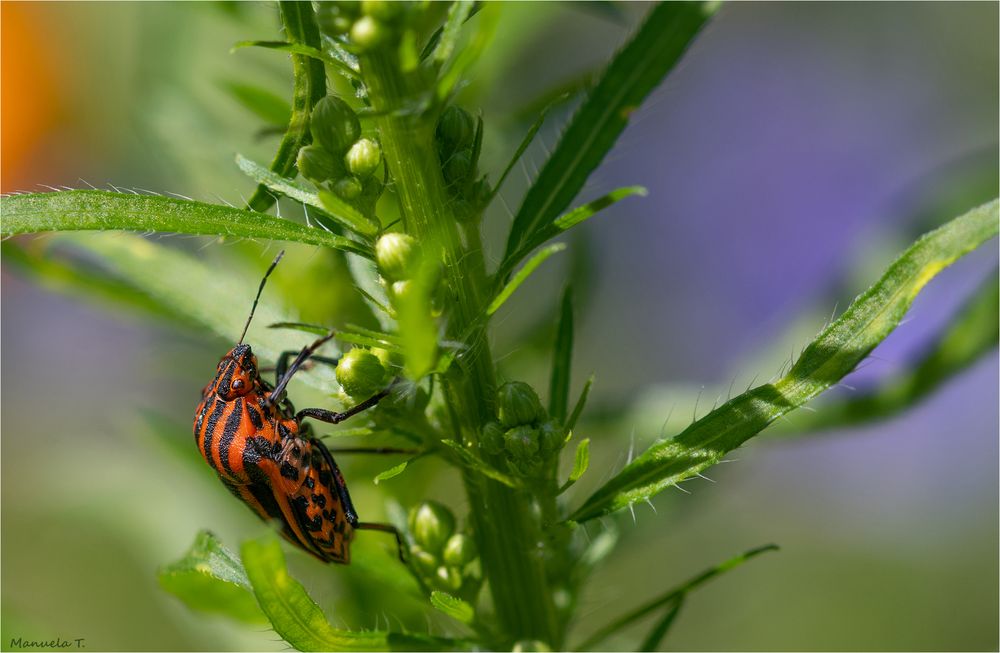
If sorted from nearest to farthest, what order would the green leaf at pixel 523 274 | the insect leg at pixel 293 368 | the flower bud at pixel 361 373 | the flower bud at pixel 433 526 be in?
the green leaf at pixel 523 274 < the flower bud at pixel 361 373 < the flower bud at pixel 433 526 < the insect leg at pixel 293 368

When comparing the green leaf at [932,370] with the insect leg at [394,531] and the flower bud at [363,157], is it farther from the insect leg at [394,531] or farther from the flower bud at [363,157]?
the flower bud at [363,157]

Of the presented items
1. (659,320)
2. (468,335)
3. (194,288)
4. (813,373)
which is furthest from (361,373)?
(659,320)

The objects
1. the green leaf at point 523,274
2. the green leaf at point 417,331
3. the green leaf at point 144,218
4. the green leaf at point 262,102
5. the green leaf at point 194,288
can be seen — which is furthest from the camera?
the green leaf at point 262,102

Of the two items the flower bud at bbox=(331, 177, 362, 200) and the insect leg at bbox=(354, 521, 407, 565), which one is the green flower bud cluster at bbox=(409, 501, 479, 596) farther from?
the flower bud at bbox=(331, 177, 362, 200)

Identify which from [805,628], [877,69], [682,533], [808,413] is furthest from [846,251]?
[877,69]

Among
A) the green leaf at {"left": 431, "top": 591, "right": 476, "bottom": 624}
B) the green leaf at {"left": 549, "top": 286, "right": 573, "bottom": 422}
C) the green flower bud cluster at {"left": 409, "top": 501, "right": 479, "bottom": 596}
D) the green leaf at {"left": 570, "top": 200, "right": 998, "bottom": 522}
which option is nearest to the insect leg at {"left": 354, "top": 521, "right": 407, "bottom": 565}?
the green flower bud cluster at {"left": 409, "top": 501, "right": 479, "bottom": 596}

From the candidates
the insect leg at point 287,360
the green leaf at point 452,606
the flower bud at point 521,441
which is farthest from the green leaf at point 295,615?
the insect leg at point 287,360

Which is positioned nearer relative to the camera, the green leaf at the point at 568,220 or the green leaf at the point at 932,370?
the green leaf at the point at 568,220
